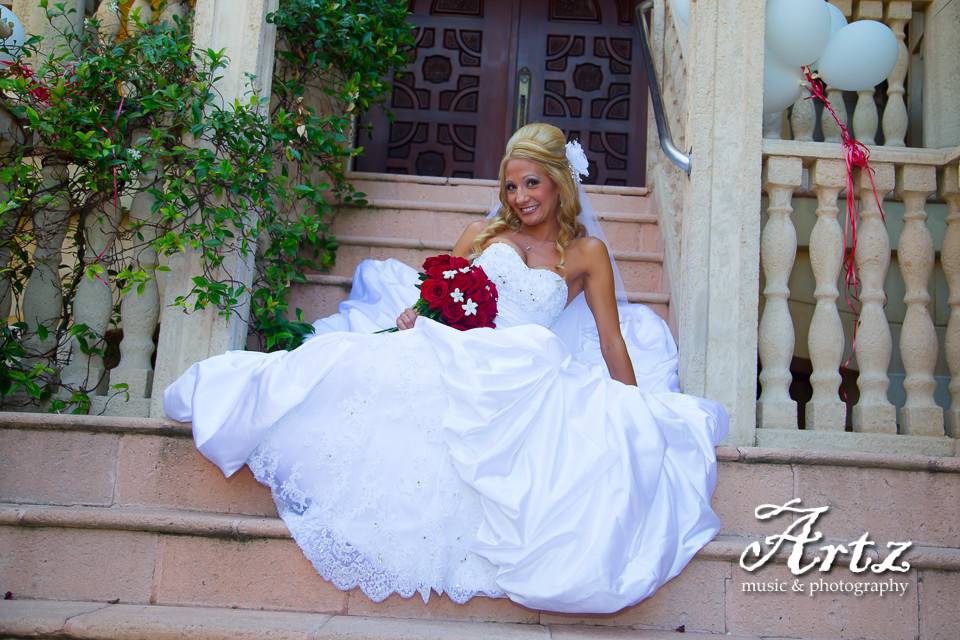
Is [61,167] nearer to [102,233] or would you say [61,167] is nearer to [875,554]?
[102,233]

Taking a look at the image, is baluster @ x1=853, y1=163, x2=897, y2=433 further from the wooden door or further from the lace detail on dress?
the wooden door

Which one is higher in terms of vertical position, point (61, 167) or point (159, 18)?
point (159, 18)

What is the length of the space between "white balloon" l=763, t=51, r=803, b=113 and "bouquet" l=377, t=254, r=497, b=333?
1.39m

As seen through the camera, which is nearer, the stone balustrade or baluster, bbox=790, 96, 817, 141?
the stone balustrade

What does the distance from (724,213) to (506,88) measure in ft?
10.1

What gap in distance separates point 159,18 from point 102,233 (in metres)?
1.14

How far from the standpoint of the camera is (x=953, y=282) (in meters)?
3.21

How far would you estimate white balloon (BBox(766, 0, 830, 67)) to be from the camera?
130 inches

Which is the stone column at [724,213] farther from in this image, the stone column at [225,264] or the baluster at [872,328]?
the stone column at [225,264]

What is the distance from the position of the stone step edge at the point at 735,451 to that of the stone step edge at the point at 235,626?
1.81 ft

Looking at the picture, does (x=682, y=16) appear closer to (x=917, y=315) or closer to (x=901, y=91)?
(x=901, y=91)

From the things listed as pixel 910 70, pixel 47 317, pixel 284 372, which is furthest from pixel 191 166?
pixel 910 70

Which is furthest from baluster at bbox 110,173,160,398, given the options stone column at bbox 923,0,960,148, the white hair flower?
stone column at bbox 923,0,960,148

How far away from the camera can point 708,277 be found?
321 cm
